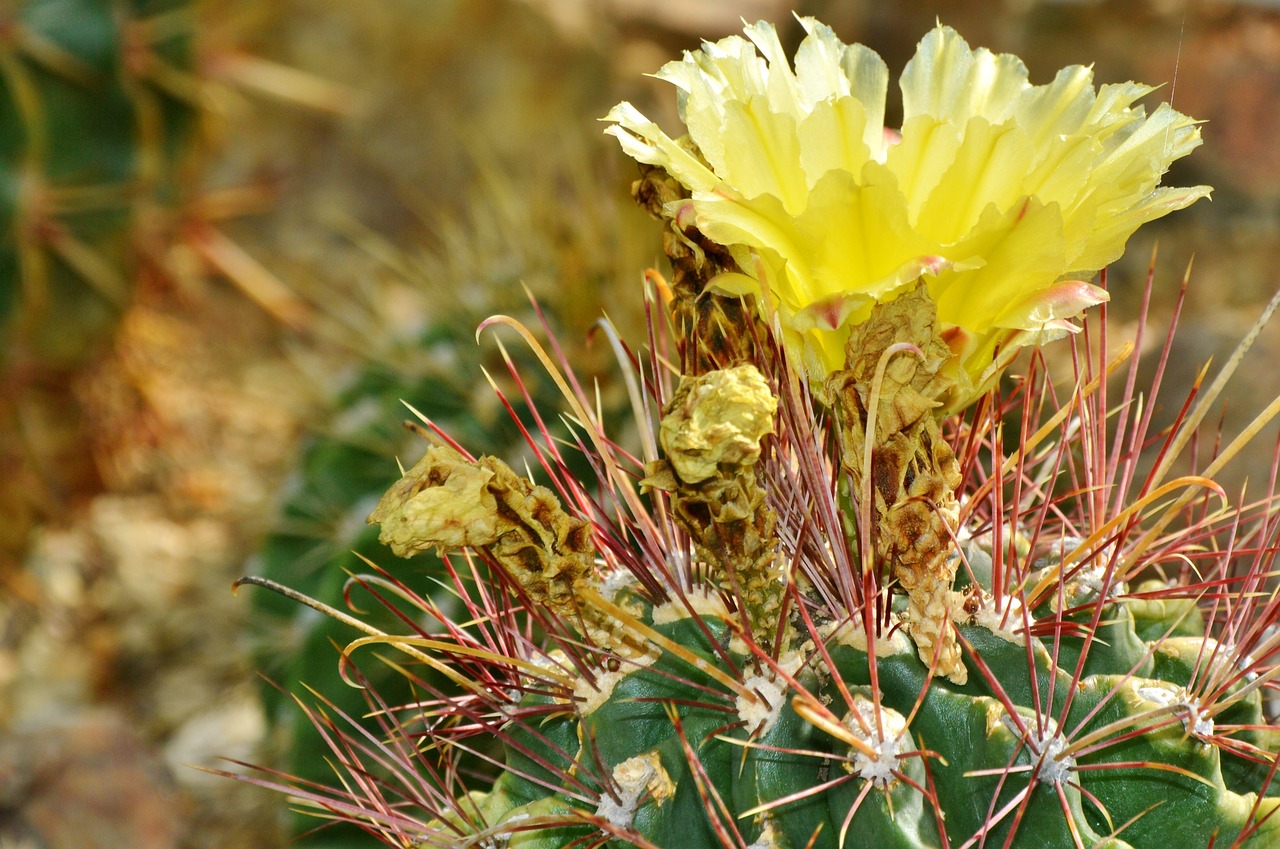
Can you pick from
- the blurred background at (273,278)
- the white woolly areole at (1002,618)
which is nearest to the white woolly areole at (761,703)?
the white woolly areole at (1002,618)

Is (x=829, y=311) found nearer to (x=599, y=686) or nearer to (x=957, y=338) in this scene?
(x=957, y=338)

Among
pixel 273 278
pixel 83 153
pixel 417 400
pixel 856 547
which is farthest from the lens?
pixel 273 278

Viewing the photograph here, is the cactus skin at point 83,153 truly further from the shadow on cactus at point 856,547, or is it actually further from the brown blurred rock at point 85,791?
the shadow on cactus at point 856,547

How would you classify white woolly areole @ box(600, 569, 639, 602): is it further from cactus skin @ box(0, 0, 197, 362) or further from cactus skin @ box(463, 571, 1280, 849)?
cactus skin @ box(0, 0, 197, 362)

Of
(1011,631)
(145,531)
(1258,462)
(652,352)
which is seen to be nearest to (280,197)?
(145,531)

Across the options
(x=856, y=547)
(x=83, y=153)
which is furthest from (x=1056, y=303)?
(x=83, y=153)

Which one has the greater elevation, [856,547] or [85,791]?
[856,547]
